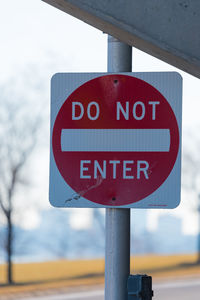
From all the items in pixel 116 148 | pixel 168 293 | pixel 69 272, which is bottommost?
pixel 168 293

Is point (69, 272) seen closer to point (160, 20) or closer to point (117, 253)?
point (117, 253)

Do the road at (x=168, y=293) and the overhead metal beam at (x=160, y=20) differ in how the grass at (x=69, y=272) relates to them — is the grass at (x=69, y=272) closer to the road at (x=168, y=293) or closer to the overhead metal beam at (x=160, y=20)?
the road at (x=168, y=293)

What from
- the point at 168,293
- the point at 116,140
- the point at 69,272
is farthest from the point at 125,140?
the point at 69,272

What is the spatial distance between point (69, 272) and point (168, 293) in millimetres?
3579

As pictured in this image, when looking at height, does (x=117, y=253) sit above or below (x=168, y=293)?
above

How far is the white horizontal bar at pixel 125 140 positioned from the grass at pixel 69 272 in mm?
19029

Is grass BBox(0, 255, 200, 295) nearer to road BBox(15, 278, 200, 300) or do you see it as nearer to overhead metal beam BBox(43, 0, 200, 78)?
road BBox(15, 278, 200, 300)

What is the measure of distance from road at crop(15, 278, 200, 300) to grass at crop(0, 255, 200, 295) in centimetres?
85

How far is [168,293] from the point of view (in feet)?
82.9

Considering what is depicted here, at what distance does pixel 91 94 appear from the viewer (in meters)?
3.71

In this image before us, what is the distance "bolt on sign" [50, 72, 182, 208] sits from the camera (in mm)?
3637

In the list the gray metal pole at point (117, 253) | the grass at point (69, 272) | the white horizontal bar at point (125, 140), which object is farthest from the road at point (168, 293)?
the white horizontal bar at point (125, 140)

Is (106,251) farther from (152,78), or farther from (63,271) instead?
(63,271)

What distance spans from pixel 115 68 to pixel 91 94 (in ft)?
0.55
